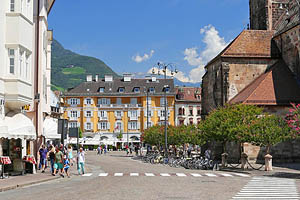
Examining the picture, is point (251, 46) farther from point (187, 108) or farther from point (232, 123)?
point (187, 108)

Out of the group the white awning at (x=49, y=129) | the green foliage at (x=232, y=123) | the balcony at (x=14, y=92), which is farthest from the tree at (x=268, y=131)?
the balcony at (x=14, y=92)

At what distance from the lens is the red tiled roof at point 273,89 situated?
38938mm

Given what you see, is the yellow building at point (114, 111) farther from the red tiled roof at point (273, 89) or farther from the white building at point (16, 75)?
the white building at point (16, 75)

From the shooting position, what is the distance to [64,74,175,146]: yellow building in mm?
92875

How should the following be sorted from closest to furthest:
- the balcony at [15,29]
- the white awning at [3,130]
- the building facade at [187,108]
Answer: the white awning at [3,130]
the balcony at [15,29]
the building facade at [187,108]

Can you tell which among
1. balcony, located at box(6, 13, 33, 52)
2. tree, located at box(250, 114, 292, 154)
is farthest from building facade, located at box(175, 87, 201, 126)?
balcony, located at box(6, 13, 33, 52)

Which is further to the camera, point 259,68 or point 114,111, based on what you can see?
A: point 114,111

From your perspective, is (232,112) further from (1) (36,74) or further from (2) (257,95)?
(1) (36,74)

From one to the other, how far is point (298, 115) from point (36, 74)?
1558 centimetres

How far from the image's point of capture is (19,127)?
74.0ft

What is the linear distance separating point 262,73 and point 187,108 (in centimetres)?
5545

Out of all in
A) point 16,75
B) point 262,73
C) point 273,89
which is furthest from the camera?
point 262,73

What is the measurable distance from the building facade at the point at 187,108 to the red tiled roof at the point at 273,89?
5509 centimetres

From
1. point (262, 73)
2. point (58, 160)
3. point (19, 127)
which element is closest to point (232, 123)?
point (58, 160)
